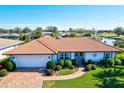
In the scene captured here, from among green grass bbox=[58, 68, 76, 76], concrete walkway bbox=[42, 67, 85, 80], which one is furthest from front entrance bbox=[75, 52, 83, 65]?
concrete walkway bbox=[42, 67, 85, 80]

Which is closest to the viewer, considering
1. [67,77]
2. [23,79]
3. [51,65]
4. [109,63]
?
[23,79]

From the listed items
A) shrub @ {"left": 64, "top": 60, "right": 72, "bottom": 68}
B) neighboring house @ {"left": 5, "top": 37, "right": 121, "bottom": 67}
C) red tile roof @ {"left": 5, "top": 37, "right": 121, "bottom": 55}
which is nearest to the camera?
shrub @ {"left": 64, "top": 60, "right": 72, "bottom": 68}

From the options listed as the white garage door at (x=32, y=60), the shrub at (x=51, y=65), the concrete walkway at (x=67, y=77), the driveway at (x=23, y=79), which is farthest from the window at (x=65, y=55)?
the driveway at (x=23, y=79)

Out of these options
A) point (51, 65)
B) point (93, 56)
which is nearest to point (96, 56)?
point (93, 56)

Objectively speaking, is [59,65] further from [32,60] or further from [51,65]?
[32,60]

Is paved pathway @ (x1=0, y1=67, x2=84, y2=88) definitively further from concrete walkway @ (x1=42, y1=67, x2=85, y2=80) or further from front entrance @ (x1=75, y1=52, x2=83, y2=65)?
front entrance @ (x1=75, y1=52, x2=83, y2=65)

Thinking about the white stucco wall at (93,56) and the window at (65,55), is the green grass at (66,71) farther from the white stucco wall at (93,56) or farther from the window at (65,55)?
the white stucco wall at (93,56)
